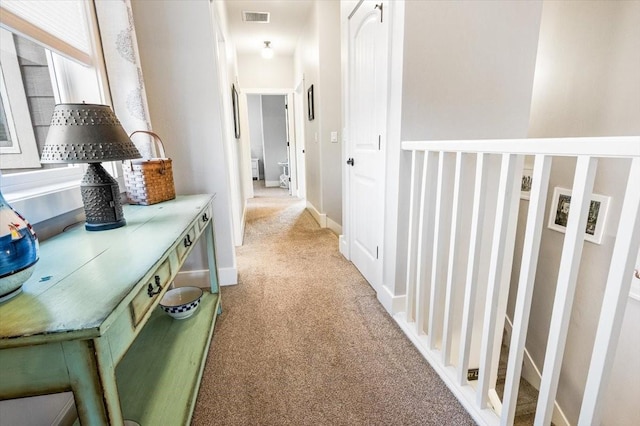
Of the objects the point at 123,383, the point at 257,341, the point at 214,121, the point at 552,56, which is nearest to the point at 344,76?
the point at 214,121

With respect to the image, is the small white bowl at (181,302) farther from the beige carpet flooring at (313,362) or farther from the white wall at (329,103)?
the white wall at (329,103)

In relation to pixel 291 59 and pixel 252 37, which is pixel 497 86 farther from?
pixel 291 59

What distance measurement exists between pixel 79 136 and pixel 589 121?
288cm

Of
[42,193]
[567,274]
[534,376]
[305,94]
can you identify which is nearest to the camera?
[567,274]

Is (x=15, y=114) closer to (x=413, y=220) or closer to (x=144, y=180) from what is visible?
(x=144, y=180)

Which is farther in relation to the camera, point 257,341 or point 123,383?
point 257,341

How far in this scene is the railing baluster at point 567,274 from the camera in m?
0.70

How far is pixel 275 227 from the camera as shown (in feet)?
12.3

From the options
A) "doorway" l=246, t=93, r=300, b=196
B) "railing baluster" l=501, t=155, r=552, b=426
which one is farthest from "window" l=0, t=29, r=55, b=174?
"doorway" l=246, t=93, r=300, b=196

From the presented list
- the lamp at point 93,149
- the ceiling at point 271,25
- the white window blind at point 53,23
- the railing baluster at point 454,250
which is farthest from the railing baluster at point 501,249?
the ceiling at point 271,25

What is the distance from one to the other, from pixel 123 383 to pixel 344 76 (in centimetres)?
230

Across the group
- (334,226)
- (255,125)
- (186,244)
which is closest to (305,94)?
(334,226)

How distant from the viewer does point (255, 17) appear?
3809 millimetres

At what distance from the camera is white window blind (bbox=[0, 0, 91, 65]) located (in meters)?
1.00
